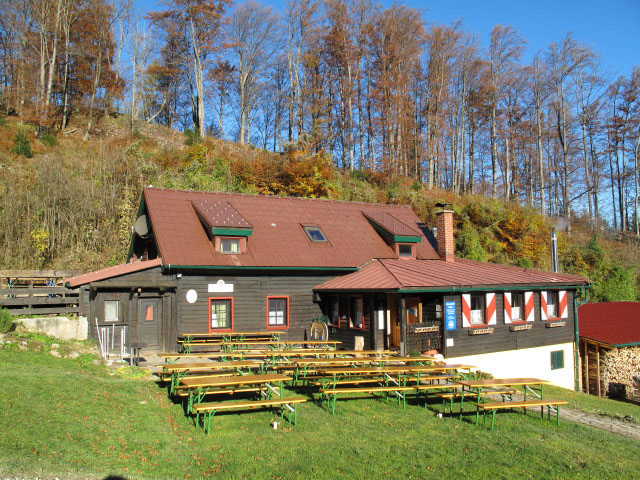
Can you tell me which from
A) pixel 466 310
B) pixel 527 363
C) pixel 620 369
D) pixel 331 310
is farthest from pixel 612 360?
pixel 331 310

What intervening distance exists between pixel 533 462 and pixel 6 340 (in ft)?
39.1

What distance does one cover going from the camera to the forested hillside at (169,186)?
21203 millimetres

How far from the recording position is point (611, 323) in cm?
2064

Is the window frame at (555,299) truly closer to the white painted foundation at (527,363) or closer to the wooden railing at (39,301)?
the white painted foundation at (527,363)

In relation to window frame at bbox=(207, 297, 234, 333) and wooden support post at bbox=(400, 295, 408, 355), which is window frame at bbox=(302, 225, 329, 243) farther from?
wooden support post at bbox=(400, 295, 408, 355)

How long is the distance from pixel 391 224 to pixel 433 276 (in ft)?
17.4

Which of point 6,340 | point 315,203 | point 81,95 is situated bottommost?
point 6,340

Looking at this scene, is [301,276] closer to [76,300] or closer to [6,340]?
[76,300]

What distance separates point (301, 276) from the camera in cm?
1819

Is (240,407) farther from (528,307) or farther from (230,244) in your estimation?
(528,307)

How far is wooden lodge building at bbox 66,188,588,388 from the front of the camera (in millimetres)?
15688

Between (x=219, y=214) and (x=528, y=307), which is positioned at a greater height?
(x=219, y=214)

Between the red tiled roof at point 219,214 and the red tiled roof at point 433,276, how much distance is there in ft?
11.8

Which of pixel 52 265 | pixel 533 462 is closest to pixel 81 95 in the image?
pixel 52 265
